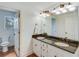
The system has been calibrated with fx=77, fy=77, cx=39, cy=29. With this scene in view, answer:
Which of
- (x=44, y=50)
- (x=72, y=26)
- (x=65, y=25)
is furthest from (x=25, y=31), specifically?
(x=72, y=26)

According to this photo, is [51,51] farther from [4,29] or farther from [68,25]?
[4,29]

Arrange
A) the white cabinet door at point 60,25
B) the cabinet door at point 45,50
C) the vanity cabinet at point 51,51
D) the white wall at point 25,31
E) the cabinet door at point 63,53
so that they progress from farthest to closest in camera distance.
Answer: the white wall at point 25,31
the white cabinet door at point 60,25
the cabinet door at point 45,50
the vanity cabinet at point 51,51
the cabinet door at point 63,53

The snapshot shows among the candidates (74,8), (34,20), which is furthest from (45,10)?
(74,8)

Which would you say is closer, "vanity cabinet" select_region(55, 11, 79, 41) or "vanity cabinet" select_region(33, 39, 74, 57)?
"vanity cabinet" select_region(33, 39, 74, 57)

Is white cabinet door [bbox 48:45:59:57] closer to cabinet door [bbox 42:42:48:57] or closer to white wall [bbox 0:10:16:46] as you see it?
cabinet door [bbox 42:42:48:57]

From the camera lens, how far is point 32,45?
→ 3291 mm

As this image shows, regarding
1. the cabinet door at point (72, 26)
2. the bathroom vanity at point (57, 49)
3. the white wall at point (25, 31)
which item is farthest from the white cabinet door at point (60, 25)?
the white wall at point (25, 31)

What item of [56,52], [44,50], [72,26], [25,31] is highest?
[72,26]

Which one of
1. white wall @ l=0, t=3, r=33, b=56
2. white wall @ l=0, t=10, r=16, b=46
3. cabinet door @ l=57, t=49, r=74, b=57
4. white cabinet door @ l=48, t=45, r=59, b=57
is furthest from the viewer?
white wall @ l=0, t=10, r=16, b=46

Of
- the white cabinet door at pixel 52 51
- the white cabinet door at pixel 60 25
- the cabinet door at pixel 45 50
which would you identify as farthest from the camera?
the white cabinet door at pixel 60 25

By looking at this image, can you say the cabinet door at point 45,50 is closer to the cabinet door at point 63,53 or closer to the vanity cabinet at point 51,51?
the vanity cabinet at point 51,51

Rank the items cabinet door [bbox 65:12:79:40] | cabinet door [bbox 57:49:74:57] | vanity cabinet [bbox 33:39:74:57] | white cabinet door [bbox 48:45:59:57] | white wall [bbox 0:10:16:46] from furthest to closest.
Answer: white wall [bbox 0:10:16:46] < cabinet door [bbox 65:12:79:40] < white cabinet door [bbox 48:45:59:57] < vanity cabinet [bbox 33:39:74:57] < cabinet door [bbox 57:49:74:57]

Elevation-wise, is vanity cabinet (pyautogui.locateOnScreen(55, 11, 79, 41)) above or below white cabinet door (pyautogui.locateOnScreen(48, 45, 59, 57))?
above

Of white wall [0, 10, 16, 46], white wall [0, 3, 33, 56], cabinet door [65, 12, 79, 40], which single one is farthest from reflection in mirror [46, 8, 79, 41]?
white wall [0, 10, 16, 46]
